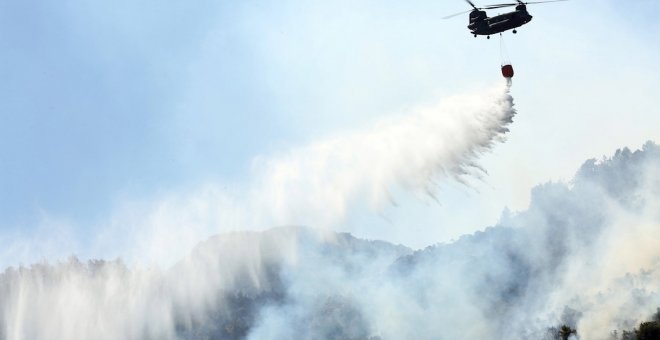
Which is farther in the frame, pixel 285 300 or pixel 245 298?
pixel 245 298

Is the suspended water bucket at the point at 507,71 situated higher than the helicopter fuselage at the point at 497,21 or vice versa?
the helicopter fuselage at the point at 497,21

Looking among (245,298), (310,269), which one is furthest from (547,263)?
(245,298)

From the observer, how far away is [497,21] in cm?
Answer: 8638

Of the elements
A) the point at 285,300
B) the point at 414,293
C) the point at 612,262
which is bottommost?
the point at 612,262

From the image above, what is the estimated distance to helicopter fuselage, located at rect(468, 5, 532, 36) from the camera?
85.1m

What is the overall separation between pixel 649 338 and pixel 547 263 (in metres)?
58.9

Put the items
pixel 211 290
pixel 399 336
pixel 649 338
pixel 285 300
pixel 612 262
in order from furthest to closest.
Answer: pixel 211 290 → pixel 285 300 → pixel 399 336 → pixel 612 262 → pixel 649 338

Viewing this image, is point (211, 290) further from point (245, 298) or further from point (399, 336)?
point (399, 336)

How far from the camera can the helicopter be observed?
85.1 m

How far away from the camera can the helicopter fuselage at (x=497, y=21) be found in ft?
279

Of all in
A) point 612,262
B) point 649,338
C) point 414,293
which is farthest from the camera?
point 414,293

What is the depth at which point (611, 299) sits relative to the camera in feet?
351

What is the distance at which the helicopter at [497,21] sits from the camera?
279ft

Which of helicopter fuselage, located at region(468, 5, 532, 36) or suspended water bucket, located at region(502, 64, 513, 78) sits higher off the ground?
helicopter fuselage, located at region(468, 5, 532, 36)
